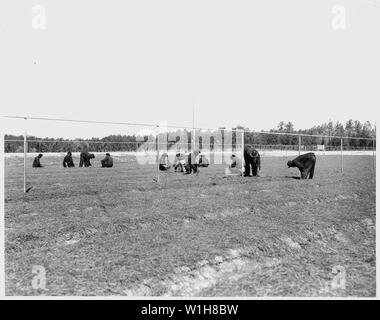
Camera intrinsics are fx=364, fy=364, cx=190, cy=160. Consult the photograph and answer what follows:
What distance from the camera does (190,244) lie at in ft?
17.6

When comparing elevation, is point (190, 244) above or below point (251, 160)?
below

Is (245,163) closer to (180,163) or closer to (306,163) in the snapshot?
(306,163)

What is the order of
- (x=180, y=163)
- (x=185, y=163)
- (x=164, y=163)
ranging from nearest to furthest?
(x=185, y=163) < (x=180, y=163) < (x=164, y=163)

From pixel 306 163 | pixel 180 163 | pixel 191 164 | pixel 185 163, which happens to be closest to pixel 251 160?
pixel 306 163

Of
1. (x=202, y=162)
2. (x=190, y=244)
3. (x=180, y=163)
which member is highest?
(x=180, y=163)

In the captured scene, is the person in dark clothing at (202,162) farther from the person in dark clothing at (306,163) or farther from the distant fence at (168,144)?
the person in dark clothing at (306,163)

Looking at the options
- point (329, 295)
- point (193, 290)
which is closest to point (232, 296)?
point (193, 290)

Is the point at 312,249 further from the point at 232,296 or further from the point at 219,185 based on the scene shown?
the point at 219,185

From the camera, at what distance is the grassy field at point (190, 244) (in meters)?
4.00

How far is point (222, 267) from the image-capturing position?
453 centimetres

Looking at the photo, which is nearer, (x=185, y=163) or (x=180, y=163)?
(x=185, y=163)

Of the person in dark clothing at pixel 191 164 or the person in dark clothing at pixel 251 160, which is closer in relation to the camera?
the person in dark clothing at pixel 251 160

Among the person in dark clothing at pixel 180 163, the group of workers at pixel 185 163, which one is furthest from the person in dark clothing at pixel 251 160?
the person in dark clothing at pixel 180 163

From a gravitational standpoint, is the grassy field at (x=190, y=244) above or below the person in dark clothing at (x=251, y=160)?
below
